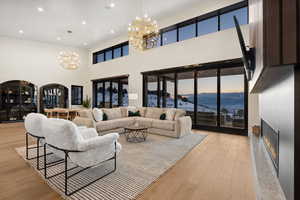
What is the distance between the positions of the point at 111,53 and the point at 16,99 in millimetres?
5659

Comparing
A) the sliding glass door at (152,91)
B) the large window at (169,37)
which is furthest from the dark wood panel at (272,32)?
the sliding glass door at (152,91)

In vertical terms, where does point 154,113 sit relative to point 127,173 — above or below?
above

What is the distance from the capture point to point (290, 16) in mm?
852

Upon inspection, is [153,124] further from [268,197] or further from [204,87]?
[268,197]

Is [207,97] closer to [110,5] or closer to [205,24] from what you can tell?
[205,24]

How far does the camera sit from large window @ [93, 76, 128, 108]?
9.17 metres

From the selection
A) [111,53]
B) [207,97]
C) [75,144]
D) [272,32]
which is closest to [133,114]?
[207,97]

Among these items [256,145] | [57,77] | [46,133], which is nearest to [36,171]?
[46,133]

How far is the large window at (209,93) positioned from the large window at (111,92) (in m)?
2.41

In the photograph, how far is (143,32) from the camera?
4152mm

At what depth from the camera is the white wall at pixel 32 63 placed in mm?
7594

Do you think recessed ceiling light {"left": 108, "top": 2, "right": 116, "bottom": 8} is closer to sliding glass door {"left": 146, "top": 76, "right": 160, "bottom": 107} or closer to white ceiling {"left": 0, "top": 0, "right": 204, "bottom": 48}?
white ceiling {"left": 0, "top": 0, "right": 204, "bottom": 48}

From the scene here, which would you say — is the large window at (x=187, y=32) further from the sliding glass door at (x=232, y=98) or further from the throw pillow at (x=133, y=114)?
the throw pillow at (x=133, y=114)

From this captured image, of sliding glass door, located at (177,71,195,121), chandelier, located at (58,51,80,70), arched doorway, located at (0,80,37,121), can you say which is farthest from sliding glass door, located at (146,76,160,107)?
arched doorway, located at (0,80,37,121)
